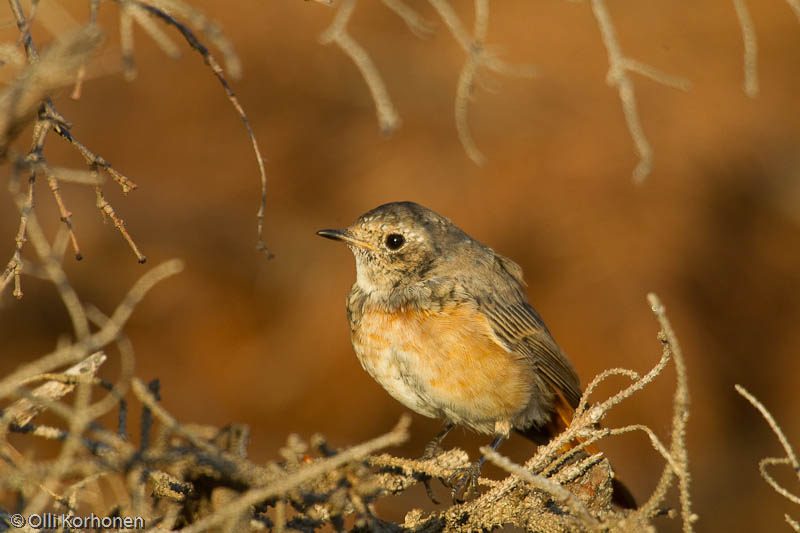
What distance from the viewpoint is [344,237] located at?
5.10 m

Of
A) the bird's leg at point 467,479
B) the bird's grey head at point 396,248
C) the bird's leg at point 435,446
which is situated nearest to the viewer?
the bird's leg at point 467,479

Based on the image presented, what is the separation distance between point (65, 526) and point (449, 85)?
490 inches

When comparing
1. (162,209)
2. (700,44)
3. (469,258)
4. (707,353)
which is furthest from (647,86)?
(469,258)

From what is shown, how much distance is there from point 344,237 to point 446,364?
3.56ft

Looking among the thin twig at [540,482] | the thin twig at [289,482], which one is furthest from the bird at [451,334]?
the thin twig at [289,482]

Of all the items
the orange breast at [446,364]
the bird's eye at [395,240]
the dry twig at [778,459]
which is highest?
the bird's eye at [395,240]

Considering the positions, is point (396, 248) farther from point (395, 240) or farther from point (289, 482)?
point (289, 482)

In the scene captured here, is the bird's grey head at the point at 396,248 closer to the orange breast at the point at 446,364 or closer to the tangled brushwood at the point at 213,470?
the orange breast at the point at 446,364

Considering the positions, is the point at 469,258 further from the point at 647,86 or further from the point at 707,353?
the point at 647,86

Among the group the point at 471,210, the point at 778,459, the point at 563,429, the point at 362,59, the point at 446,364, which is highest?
the point at 471,210

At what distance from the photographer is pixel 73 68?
7.37 ft

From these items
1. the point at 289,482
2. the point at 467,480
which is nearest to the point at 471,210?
the point at 467,480

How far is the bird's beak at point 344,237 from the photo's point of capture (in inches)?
200

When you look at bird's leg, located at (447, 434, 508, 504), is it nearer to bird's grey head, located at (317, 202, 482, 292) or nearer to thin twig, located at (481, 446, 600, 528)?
bird's grey head, located at (317, 202, 482, 292)
